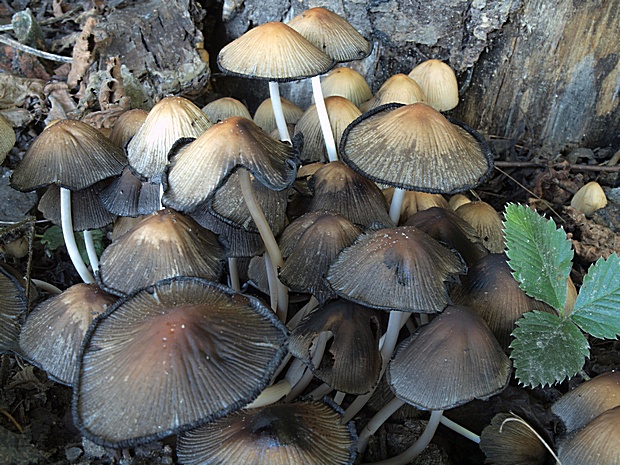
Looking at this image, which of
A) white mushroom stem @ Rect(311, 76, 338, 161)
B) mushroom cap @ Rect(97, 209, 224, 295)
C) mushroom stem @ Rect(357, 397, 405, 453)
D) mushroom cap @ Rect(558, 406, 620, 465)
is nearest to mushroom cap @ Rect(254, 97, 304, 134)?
white mushroom stem @ Rect(311, 76, 338, 161)

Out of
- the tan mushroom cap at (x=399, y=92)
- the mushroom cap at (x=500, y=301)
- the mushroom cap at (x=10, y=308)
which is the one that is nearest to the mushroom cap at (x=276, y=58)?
the tan mushroom cap at (x=399, y=92)

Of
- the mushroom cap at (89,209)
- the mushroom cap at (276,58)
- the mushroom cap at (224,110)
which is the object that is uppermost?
the mushroom cap at (276,58)

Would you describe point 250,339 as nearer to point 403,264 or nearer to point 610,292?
point 403,264

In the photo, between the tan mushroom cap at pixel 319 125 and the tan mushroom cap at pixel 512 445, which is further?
the tan mushroom cap at pixel 319 125

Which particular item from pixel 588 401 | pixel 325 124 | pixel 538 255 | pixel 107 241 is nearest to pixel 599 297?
pixel 538 255

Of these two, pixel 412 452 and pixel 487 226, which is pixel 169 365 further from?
pixel 487 226

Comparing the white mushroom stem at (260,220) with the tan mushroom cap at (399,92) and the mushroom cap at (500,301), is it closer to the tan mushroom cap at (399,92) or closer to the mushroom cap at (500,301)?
the mushroom cap at (500,301)

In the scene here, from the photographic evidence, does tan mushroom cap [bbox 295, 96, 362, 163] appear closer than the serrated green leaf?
No

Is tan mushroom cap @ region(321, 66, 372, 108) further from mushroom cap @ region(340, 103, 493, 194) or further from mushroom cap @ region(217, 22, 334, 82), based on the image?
mushroom cap @ region(340, 103, 493, 194)
